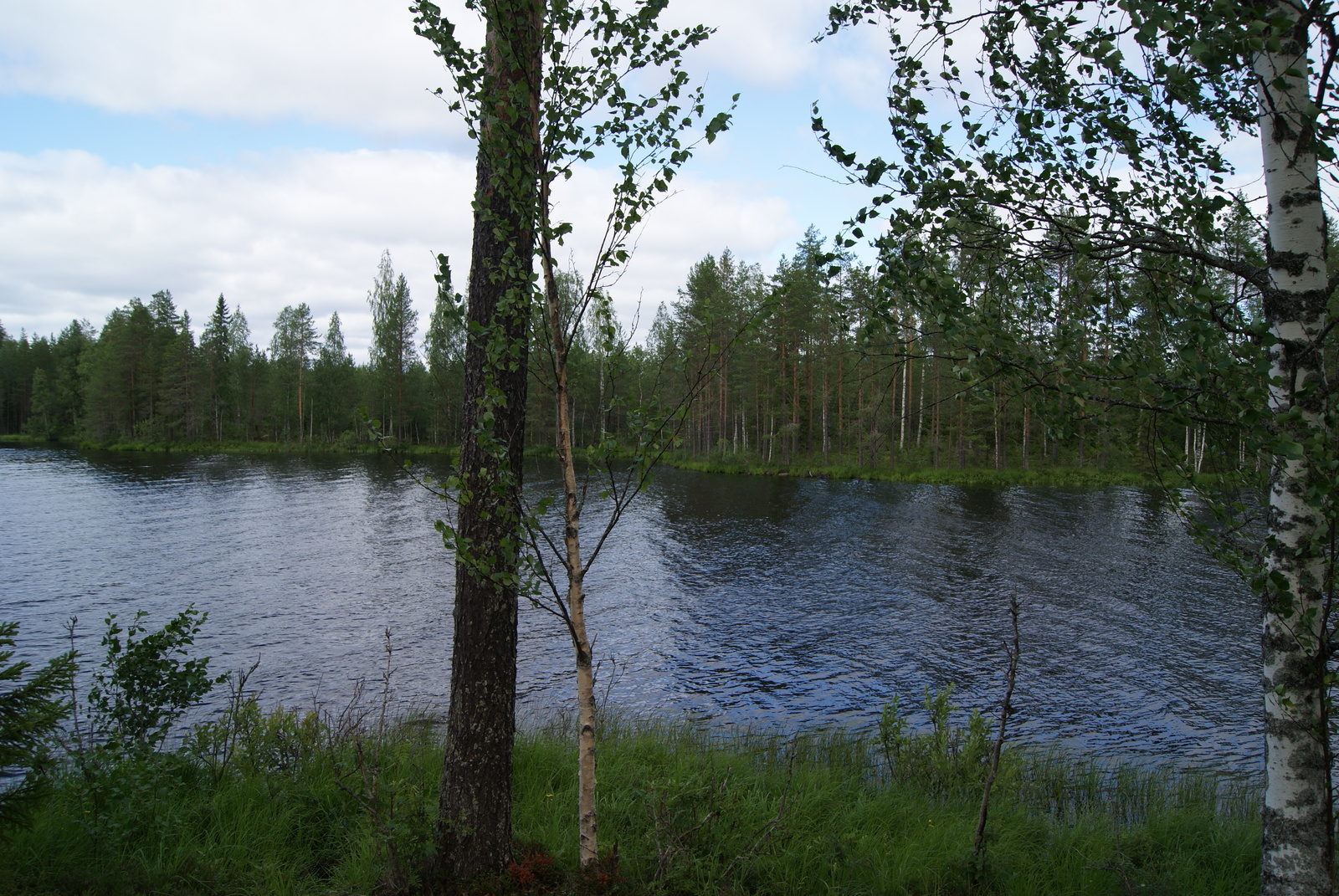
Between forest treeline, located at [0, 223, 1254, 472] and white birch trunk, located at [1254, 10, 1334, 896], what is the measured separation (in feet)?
1.16

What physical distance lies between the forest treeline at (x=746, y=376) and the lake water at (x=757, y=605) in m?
1.78

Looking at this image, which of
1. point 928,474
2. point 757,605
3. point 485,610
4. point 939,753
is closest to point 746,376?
point 928,474

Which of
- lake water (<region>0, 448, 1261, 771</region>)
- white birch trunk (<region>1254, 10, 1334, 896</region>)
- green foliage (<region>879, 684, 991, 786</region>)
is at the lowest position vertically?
lake water (<region>0, 448, 1261, 771</region>)

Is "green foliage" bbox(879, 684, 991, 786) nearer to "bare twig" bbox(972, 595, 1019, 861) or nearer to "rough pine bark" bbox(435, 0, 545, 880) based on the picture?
"bare twig" bbox(972, 595, 1019, 861)

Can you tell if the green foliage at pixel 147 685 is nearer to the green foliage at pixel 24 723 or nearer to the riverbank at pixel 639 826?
the riverbank at pixel 639 826

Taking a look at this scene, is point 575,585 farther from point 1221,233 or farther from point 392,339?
point 392,339

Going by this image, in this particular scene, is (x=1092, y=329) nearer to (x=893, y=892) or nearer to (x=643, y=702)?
(x=893, y=892)

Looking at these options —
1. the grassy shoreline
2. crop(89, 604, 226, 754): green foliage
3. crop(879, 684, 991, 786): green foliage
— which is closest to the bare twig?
crop(879, 684, 991, 786): green foliage

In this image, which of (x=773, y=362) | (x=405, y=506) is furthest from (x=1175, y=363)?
(x=773, y=362)

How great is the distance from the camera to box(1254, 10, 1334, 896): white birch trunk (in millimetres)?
2971

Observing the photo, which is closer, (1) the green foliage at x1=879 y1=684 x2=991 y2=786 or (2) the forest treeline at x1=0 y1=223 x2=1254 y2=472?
(2) the forest treeline at x1=0 y1=223 x2=1254 y2=472

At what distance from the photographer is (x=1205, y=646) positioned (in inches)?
532

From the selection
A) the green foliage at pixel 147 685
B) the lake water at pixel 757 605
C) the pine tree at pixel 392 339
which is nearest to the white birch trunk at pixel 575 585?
the lake water at pixel 757 605

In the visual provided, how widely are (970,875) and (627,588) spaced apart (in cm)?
1389
